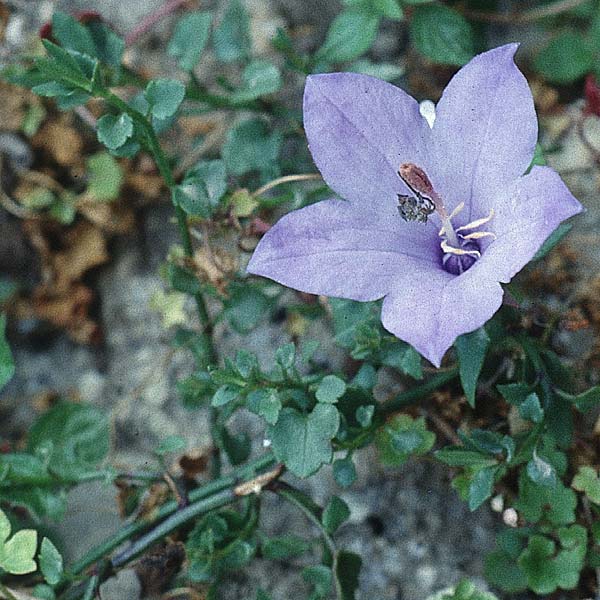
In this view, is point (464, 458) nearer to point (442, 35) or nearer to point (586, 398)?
point (586, 398)

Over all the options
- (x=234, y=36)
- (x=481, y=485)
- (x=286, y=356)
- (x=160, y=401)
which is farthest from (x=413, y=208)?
(x=160, y=401)

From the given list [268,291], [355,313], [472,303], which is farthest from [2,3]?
[472,303]

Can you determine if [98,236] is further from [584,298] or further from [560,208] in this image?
[560,208]

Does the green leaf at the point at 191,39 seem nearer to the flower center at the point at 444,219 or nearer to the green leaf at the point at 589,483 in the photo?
the flower center at the point at 444,219

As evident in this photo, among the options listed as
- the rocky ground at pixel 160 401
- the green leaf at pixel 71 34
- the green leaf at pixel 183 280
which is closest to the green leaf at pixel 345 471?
the rocky ground at pixel 160 401

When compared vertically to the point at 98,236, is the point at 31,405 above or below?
below

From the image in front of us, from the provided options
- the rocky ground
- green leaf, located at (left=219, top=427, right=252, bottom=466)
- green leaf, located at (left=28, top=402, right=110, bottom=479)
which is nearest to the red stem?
the rocky ground

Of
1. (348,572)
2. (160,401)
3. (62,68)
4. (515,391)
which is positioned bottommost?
(160,401)
